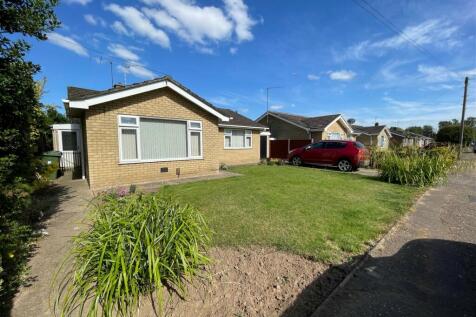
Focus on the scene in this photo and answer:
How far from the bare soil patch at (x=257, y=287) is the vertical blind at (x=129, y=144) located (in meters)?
6.50

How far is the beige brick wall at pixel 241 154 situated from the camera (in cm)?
1479

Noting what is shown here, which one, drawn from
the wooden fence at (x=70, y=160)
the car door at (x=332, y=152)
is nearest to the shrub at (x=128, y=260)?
the wooden fence at (x=70, y=160)

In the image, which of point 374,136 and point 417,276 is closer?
point 417,276

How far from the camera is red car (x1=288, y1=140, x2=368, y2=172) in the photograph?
13.1 m

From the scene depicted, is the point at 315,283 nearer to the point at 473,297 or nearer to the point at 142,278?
the point at 473,297

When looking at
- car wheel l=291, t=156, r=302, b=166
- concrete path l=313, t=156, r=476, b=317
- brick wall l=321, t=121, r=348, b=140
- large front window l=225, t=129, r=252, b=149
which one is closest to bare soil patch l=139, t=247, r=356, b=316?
concrete path l=313, t=156, r=476, b=317

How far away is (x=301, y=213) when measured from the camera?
16.6 feet

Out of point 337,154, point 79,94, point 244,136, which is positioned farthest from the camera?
point 244,136

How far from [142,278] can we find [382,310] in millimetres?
2474

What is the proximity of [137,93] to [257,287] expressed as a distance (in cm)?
788

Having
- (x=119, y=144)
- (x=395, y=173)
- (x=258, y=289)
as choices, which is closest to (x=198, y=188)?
(x=119, y=144)

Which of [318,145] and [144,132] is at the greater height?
[144,132]

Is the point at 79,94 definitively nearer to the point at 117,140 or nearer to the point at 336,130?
the point at 117,140

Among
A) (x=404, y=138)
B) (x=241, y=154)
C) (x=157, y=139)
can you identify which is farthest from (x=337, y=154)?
(x=404, y=138)
